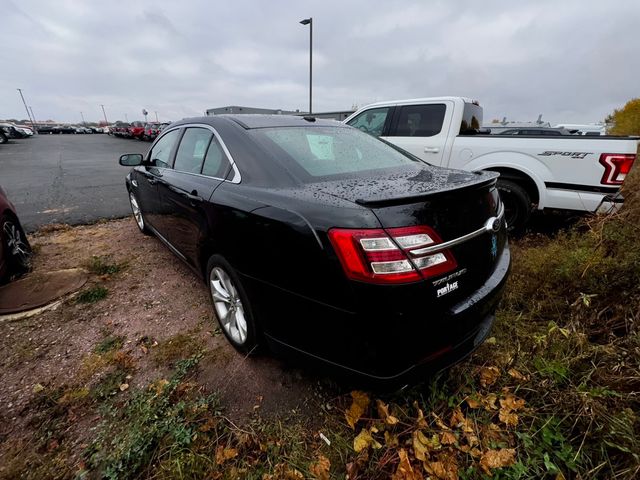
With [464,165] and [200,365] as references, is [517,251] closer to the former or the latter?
[464,165]

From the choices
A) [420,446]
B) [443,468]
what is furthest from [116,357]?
[443,468]

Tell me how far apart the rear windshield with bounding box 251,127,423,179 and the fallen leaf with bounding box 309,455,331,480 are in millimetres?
1503

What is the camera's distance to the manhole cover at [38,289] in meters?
2.95

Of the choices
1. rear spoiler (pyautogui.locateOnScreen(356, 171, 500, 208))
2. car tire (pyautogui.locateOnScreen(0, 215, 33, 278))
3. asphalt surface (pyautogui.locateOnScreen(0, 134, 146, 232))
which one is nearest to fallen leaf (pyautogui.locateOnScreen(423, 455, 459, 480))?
rear spoiler (pyautogui.locateOnScreen(356, 171, 500, 208))

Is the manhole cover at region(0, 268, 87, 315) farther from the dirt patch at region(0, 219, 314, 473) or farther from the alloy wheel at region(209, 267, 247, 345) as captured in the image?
the alloy wheel at region(209, 267, 247, 345)

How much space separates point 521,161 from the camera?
3857mm

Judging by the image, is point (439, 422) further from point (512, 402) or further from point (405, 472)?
point (512, 402)

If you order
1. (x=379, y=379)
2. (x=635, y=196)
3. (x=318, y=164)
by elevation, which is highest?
(x=318, y=164)

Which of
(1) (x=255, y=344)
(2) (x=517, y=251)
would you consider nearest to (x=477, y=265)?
(1) (x=255, y=344)

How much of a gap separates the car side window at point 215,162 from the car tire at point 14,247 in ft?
8.11

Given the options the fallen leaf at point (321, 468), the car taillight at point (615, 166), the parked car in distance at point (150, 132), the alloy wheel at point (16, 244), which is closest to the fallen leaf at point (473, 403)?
the fallen leaf at point (321, 468)

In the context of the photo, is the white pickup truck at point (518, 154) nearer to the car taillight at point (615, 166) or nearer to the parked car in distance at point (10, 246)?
the car taillight at point (615, 166)

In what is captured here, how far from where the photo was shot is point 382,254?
1.33 meters

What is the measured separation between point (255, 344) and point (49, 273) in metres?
2.99
